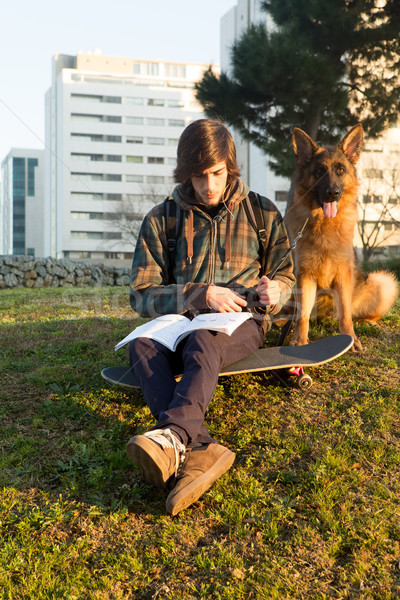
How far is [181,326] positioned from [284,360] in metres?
0.74

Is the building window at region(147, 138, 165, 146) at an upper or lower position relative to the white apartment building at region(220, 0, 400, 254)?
upper

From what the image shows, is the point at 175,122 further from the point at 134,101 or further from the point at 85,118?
the point at 85,118

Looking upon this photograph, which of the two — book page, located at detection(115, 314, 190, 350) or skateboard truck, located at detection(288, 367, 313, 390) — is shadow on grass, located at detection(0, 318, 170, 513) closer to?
book page, located at detection(115, 314, 190, 350)

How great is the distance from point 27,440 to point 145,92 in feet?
244

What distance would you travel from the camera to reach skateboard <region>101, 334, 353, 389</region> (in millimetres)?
3336

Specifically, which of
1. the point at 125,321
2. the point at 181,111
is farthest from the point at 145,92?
the point at 125,321

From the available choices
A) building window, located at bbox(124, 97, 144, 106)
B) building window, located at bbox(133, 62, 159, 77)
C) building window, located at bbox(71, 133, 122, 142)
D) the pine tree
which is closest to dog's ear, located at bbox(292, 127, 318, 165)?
the pine tree

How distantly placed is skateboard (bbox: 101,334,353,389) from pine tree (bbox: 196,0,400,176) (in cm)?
972

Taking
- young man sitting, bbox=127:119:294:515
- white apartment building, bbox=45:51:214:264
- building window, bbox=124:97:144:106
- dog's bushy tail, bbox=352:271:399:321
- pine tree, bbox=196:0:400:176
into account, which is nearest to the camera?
young man sitting, bbox=127:119:294:515

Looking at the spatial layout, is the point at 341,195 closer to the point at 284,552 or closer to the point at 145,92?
the point at 284,552

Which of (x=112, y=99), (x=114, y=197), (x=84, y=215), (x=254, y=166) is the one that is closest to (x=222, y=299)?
(x=254, y=166)

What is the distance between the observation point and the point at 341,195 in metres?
4.57

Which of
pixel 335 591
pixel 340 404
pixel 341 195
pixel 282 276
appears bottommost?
pixel 335 591

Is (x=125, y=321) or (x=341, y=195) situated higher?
(x=341, y=195)
